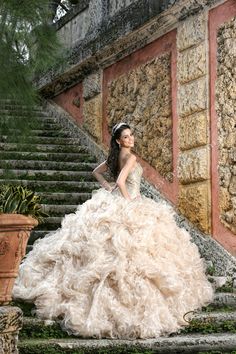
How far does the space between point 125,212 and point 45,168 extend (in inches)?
137

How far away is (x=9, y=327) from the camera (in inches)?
147

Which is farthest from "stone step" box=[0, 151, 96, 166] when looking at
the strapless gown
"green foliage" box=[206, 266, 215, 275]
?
the strapless gown

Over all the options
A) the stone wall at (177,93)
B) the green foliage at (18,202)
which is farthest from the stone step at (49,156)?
the green foliage at (18,202)

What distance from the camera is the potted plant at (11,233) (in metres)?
3.90

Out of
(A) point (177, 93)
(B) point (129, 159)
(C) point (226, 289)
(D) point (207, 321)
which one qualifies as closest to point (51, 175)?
(A) point (177, 93)

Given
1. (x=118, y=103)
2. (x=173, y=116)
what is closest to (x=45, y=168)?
(x=118, y=103)

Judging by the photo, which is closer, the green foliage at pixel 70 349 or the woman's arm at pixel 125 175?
the green foliage at pixel 70 349

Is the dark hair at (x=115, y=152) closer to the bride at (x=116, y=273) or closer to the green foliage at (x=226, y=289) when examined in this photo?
the bride at (x=116, y=273)

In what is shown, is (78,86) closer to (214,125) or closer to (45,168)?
(45,168)

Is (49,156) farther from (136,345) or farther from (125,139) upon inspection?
(136,345)

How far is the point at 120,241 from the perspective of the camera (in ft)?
15.8

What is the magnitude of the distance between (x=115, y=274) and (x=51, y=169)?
12.8 feet

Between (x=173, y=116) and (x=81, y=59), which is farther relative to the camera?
(x=81, y=59)

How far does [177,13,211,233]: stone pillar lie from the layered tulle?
48.8 inches
